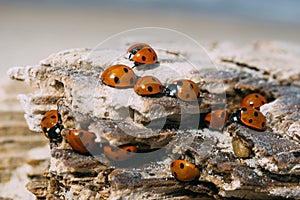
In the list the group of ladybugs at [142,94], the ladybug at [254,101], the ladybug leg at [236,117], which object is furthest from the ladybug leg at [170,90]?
the ladybug at [254,101]

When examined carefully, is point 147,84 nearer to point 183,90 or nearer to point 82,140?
point 183,90

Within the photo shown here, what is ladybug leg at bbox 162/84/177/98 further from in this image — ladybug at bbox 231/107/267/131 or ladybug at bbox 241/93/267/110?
ladybug at bbox 241/93/267/110

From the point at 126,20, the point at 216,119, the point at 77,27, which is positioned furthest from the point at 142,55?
the point at 126,20

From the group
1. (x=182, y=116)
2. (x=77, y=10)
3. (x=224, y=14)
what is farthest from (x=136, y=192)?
(x=224, y=14)

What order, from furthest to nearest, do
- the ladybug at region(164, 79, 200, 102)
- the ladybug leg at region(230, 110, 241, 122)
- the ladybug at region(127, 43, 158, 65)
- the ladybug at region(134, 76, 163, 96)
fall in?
the ladybug at region(127, 43, 158, 65) → the ladybug leg at region(230, 110, 241, 122) → the ladybug at region(164, 79, 200, 102) → the ladybug at region(134, 76, 163, 96)

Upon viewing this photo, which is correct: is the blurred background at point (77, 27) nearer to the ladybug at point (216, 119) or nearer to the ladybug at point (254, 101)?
the ladybug at point (216, 119)

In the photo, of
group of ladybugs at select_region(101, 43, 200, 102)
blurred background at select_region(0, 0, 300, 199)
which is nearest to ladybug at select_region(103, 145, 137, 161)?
group of ladybugs at select_region(101, 43, 200, 102)
